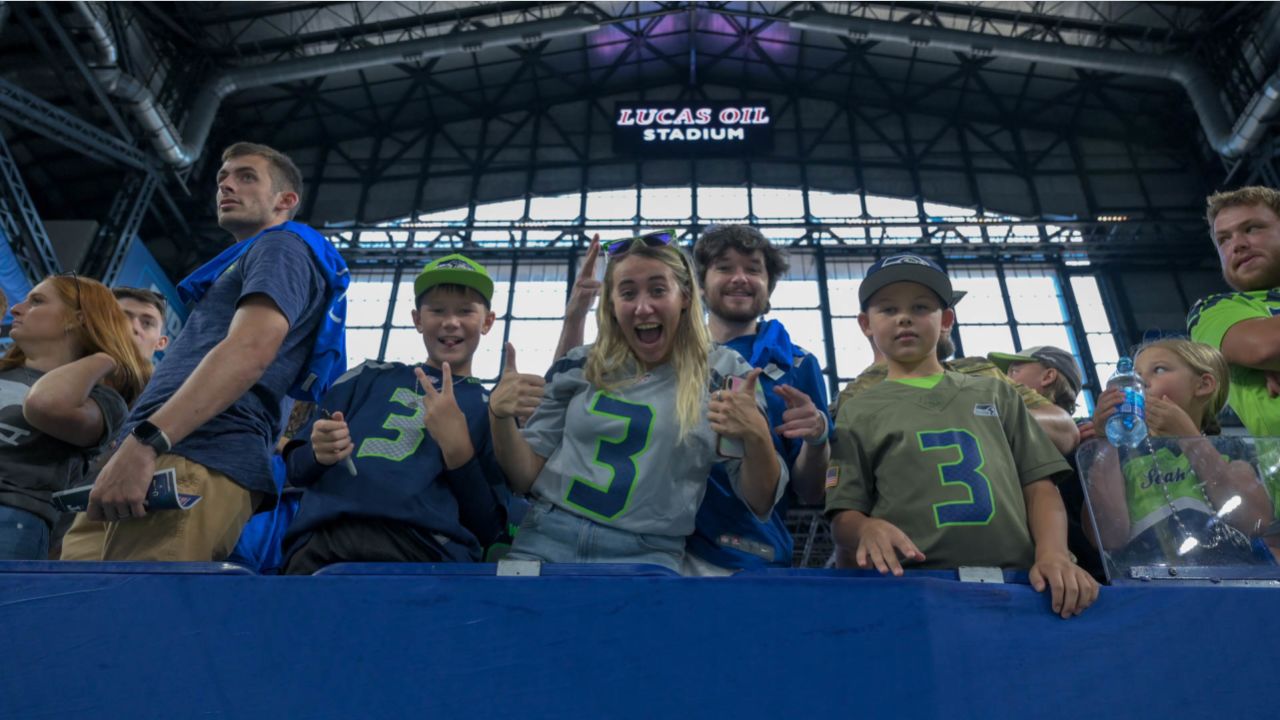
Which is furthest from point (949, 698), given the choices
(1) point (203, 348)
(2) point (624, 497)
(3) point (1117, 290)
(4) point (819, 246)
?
(3) point (1117, 290)

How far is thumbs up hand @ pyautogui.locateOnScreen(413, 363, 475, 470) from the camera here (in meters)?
1.82

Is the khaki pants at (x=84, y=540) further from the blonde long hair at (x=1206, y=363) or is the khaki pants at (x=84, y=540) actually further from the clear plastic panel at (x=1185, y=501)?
the blonde long hair at (x=1206, y=363)

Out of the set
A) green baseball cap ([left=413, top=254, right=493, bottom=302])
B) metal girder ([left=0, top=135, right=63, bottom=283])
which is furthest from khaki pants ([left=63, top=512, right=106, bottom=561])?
metal girder ([left=0, top=135, right=63, bottom=283])

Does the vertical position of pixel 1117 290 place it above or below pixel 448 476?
above

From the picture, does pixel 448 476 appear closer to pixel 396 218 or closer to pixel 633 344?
pixel 633 344

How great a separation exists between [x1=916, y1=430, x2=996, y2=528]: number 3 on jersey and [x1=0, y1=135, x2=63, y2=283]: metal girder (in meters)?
9.83

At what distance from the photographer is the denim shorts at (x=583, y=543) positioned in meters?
1.65

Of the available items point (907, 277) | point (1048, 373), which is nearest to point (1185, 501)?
point (907, 277)

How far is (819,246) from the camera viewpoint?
13.3 m

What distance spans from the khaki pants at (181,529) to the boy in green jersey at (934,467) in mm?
1284

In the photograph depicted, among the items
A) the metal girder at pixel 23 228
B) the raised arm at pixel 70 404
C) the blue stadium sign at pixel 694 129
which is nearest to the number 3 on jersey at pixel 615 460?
the raised arm at pixel 70 404

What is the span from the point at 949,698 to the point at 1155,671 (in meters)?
0.30

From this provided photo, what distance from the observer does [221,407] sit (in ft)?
5.60

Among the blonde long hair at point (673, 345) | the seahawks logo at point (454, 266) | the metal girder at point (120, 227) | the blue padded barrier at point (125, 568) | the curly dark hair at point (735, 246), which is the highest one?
the metal girder at point (120, 227)
